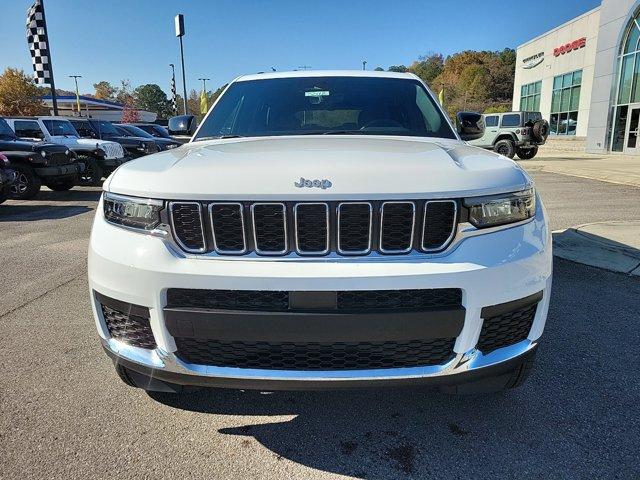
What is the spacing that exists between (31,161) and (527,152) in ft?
63.6

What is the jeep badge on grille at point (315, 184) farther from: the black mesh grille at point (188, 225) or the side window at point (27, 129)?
the side window at point (27, 129)

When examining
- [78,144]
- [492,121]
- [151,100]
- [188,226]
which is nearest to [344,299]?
[188,226]

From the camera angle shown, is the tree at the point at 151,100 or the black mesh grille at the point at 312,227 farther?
the tree at the point at 151,100

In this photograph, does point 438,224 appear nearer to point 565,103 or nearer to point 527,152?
point 527,152

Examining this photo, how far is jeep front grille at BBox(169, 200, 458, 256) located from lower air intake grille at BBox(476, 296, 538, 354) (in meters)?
0.36

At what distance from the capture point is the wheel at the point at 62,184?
11063 millimetres

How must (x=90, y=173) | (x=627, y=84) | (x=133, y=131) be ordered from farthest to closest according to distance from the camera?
1. (x=627, y=84)
2. (x=133, y=131)
3. (x=90, y=173)

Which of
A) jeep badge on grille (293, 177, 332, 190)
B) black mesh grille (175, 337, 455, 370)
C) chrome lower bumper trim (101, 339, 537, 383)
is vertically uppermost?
jeep badge on grille (293, 177, 332, 190)

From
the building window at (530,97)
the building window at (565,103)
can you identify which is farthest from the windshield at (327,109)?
the building window at (530,97)

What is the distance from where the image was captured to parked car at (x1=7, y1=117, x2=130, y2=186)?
1134 cm

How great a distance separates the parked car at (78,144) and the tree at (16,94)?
46439 millimetres

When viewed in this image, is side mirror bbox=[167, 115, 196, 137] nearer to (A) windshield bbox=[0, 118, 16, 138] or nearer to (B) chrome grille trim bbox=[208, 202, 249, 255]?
(B) chrome grille trim bbox=[208, 202, 249, 255]

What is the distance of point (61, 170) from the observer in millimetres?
10242

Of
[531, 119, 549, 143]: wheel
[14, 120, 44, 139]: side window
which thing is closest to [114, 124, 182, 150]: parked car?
[14, 120, 44, 139]: side window
